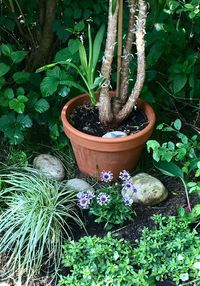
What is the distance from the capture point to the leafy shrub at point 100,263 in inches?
81.6

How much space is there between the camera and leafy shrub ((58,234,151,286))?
207 cm

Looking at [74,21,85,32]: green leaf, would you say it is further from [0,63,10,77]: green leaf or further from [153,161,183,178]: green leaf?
[153,161,183,178]: green leaf

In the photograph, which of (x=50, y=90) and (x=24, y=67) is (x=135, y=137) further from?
(x=24, y=67)

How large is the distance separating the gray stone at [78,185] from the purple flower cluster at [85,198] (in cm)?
12

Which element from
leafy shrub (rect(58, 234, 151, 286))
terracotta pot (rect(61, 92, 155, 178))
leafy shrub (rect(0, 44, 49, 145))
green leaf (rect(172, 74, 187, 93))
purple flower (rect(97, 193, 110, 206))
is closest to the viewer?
leafy shrub (rect(58, 234, 151, 286))

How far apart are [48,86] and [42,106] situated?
0.41 ft

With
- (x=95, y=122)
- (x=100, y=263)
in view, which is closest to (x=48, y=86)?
(x=95, y=122)

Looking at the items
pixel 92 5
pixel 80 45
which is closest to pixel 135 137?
pixel 80 45

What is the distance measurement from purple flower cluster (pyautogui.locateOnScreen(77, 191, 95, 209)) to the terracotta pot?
0.20m

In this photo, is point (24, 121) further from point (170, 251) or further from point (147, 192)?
point (170, 251)

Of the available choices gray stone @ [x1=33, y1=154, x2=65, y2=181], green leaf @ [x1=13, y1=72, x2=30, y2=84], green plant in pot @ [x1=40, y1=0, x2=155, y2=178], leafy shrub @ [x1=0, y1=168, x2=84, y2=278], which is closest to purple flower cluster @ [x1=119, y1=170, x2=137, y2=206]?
green plant in pot @ [x1=40, y1=0, x2=155, y2=178]

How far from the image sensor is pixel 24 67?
3.00 metres

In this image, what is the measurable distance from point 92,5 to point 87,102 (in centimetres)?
49

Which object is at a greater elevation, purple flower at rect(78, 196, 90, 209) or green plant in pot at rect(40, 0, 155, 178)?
green plant in pot at rect(40, 0, 155, 178)
